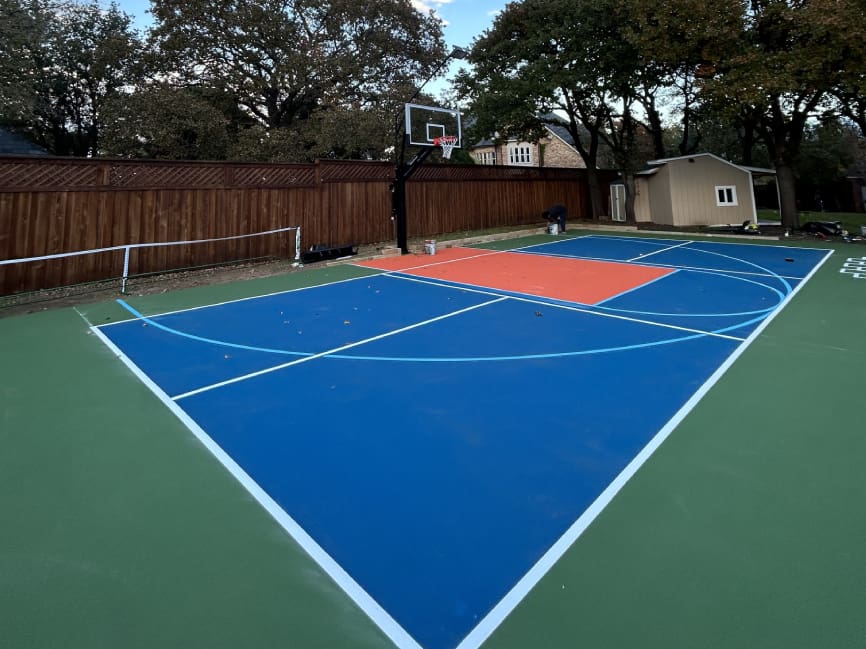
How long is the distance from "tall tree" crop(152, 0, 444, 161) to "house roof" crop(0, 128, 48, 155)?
6048mm

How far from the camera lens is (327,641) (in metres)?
1.82

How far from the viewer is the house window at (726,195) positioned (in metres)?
17.7

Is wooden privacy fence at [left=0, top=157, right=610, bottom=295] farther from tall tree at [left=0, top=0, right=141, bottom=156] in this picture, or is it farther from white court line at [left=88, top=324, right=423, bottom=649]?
tall tree at [left=0, top=0, right=141, bottom=156]

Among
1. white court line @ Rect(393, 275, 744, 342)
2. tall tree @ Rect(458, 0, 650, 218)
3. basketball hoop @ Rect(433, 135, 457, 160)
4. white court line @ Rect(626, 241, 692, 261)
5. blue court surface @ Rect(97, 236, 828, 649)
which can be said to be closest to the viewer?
blue court surface @ Rect(97, 236, 828, 649)

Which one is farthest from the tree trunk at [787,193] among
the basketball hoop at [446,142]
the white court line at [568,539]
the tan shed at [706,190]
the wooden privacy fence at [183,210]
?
the white court line at [568,539]

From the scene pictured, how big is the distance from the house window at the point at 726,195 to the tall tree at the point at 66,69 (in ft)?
71.7

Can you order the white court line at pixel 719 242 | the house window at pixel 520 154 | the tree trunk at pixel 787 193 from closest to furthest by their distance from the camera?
the white court line at pixel 719 242 → the tree trunk at pixel 787 193 → the house window at pixel 520 154

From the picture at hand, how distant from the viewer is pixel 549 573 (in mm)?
2121

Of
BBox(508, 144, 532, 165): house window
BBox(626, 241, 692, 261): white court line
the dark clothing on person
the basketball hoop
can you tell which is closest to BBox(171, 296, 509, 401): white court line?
BBox(626, 241, 692, 261): white court line

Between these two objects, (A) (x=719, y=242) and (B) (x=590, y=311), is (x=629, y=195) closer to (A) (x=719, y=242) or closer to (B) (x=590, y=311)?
(A) (x=719, y=242)

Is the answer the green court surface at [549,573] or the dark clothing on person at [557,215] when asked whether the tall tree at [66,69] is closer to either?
the dark clothing on person at [557,215]

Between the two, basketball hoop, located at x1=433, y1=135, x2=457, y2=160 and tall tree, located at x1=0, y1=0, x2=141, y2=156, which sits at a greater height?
tall tree, located at x1=0, y1=0, x2=141, y2=156

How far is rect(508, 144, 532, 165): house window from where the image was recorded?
3734 centimetres

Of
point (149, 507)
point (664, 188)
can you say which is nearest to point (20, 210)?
point (149, 507)
